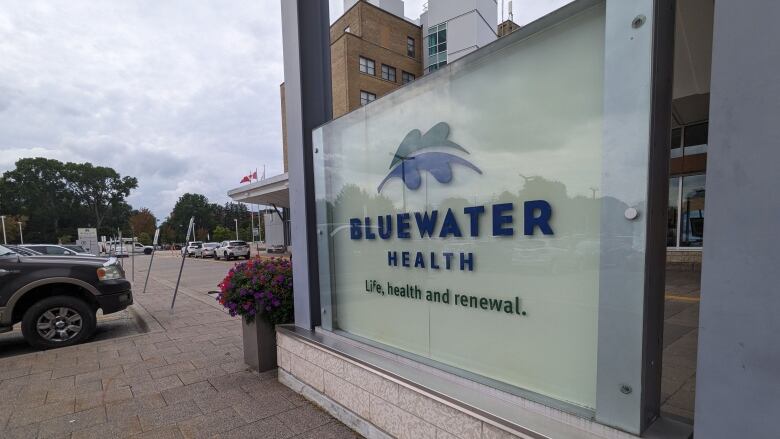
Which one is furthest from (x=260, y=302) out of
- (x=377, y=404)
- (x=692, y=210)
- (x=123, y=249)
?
(x=123, y=249)

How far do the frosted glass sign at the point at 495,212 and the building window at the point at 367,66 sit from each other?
2626 centimetres

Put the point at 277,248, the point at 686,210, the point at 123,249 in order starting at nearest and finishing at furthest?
the point at 686,210
the point at 277,248
the point at 123,249

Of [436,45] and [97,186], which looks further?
[97,186]

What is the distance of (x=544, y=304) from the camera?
2002mm

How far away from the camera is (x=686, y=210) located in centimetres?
1034

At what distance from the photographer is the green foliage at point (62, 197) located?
67625 mm

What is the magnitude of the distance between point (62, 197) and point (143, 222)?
583 inches

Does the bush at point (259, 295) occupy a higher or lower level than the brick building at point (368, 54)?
lower

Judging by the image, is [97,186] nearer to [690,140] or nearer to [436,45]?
[436,45]

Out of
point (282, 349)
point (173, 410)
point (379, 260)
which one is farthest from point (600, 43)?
point (173, 410)

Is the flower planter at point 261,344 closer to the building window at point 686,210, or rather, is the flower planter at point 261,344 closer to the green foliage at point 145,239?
the building window at point 686,210

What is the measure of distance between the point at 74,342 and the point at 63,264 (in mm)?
1196

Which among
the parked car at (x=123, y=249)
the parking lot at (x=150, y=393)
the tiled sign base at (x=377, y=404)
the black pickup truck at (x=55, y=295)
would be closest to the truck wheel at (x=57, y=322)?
the black pickup truck at (x=55, y=295)

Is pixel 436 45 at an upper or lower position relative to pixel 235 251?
upper
